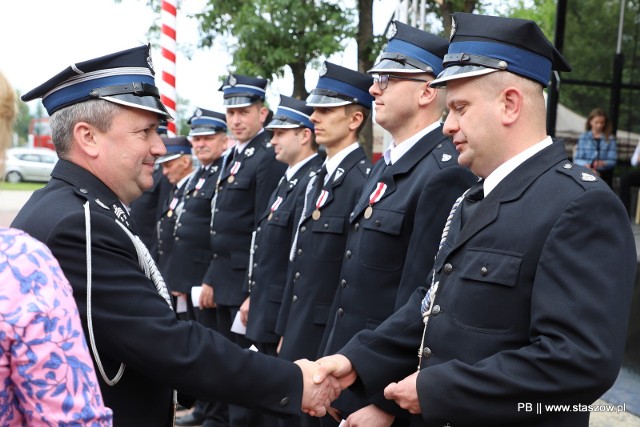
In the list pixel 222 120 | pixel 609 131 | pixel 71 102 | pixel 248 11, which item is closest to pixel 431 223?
pixel 71 102

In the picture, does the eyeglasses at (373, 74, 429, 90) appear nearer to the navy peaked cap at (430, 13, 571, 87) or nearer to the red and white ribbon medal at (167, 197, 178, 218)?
the navy peaked cap at (430, 13, 571, 87)

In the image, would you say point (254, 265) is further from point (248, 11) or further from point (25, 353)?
point (248, 11)

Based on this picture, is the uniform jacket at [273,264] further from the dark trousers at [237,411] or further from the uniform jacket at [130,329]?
the uniform jacket at [130,329]

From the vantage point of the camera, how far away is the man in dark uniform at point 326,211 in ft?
13.9

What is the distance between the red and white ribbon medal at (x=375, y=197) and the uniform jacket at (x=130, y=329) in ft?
3.49

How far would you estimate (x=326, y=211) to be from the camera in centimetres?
434

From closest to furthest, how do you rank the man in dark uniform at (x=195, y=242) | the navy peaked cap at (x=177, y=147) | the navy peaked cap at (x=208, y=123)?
the man in dark uniform at (x=195, y=242)
the navy peaked cap at (x=208, y=123)
the navy peaked cap at (x=177, y=147)

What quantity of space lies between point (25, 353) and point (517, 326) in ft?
4.35

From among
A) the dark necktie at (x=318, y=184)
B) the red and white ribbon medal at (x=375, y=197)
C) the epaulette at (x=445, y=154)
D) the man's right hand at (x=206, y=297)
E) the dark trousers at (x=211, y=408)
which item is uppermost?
the epaulette at (x=445, y=154)

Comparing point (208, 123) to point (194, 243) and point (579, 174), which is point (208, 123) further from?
point (579, 174)

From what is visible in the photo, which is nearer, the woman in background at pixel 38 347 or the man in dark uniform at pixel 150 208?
the woman in background at pixel 38 347

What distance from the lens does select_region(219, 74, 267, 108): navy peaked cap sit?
644 centimetres

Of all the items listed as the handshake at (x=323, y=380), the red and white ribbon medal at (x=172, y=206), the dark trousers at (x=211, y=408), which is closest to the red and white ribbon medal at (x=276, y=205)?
the dark trousers at (x=211, y=408)

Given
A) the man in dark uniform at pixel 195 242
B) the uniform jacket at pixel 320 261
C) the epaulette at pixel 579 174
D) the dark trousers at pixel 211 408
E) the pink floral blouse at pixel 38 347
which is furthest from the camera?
the man in dark uniform at pixel 195 242
